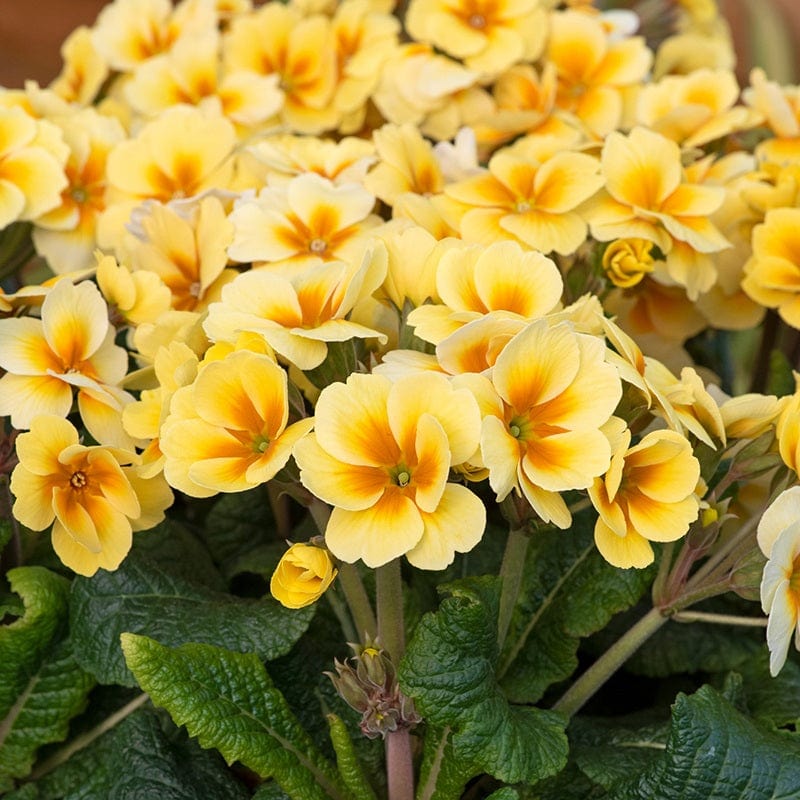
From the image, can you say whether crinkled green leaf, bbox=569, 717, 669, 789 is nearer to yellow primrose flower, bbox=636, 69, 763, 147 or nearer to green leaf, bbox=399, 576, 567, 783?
green leaf, bbox=399, 576, 567, 783

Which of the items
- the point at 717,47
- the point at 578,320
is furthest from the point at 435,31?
the point at 578,320

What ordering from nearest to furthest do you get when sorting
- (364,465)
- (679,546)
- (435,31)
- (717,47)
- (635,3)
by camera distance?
(364,465)
(679,546)
(435,31)
(717,47)
(635,3)

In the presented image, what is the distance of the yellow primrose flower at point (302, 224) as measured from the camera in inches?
34.5

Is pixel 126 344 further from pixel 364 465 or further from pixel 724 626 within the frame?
pixel 724 626

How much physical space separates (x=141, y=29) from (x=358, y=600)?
0.85 meters

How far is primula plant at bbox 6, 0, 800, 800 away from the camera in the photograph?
25.8 inches

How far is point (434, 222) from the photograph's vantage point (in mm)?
915

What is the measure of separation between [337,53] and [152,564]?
69 centimetres

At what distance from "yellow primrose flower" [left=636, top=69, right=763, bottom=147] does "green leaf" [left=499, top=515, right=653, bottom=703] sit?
45cm

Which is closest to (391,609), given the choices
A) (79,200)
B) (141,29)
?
(79,200)

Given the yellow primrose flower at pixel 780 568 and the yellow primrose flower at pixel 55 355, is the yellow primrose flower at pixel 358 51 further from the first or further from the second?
the yellow primrose flower at pixel 780 568

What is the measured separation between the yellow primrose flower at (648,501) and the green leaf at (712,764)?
0.11 metres

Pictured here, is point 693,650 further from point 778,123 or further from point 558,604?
point 778,123

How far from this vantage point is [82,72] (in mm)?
1385
